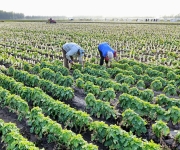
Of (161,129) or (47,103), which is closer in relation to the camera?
(161,129)

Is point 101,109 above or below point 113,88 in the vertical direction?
below

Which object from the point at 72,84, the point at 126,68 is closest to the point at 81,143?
the point at 72,84

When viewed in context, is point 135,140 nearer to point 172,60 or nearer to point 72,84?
point 72,84

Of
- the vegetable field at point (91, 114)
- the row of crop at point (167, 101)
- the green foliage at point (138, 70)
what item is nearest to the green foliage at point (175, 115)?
the vegetable field at point (91, 114)

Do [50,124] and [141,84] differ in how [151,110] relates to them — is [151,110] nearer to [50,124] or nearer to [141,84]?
[141,84]

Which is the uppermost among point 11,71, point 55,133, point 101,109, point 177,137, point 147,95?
point 11,71

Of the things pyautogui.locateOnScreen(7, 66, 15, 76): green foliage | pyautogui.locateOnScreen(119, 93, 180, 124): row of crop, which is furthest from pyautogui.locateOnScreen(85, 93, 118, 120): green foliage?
pyautogui.locateOnScreen(7, 66, 15, 76): green foliage

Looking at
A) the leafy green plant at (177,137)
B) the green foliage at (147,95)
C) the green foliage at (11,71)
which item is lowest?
the leafy green plant at (177,137)

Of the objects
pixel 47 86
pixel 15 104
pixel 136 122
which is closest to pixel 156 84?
pixel 136 122

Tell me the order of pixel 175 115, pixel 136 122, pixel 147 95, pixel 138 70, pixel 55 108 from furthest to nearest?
pixel 138 70, pixel 147 95, pixel 55 108, pixel 175 115, pixel 136 122

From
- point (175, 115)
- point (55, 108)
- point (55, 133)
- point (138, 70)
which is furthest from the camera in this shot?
point (138, 70)

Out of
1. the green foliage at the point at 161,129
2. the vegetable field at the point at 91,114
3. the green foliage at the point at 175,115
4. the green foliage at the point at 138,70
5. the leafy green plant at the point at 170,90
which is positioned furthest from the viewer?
the green foliage at the point at 138,70

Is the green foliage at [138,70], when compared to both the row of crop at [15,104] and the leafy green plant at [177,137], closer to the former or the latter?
the leafy green plant at [177,137]

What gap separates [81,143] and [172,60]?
989cm
